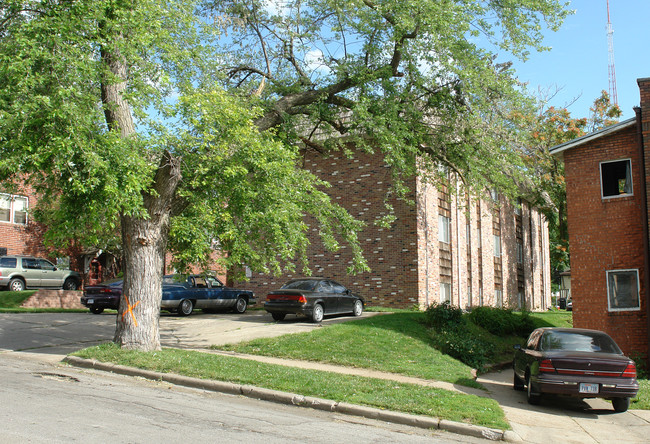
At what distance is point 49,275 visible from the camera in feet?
89.8

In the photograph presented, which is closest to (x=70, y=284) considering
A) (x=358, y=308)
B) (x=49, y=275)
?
(x=49, y=275)

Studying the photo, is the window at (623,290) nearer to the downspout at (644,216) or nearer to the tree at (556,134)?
the downspout at (644,216)

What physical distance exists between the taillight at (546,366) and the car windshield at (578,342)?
0.57 metres

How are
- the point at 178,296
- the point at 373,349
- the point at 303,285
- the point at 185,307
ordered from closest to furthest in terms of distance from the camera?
the point at 373,349
the point at 303,285
the point at 178,296
the point at 185,307

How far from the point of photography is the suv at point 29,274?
1007 inches

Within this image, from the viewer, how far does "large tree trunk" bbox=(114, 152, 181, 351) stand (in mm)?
12227

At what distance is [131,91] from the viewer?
12.1 meters

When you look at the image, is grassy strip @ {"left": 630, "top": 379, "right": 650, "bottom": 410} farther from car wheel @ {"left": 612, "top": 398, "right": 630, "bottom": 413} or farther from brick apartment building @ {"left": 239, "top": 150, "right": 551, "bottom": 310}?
brick apartment building @ {"left": 239, "top": 150, "right": 551, "bottom": 310}

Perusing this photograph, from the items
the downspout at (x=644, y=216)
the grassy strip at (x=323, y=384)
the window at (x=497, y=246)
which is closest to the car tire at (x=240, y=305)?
the grassy strip at (x=323, y=384)

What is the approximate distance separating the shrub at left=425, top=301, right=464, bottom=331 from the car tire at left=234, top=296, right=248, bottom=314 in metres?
8.57

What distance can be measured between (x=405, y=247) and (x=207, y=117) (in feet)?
46.1

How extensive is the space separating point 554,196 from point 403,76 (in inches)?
733

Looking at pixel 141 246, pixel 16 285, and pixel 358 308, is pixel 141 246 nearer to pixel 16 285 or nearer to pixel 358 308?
pixel 358 308

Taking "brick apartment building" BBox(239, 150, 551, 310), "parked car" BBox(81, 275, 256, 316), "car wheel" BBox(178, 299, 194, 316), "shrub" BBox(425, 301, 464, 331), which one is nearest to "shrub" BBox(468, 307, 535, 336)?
"brick apartment building" BBox(239, 150, 551, 310)
